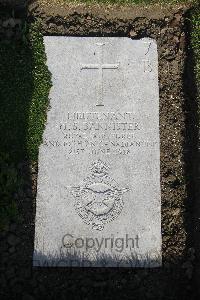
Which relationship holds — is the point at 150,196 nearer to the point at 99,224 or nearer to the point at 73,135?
the point at 99,224

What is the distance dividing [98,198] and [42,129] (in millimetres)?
971

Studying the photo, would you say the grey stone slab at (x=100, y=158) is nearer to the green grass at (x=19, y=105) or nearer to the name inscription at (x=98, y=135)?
the name inscription at (x=98, y=135)

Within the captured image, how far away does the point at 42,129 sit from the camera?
5.57 m

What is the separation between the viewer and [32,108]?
5.69 metres

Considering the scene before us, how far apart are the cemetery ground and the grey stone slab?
0.16 metres

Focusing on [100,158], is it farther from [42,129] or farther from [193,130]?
[193,130]

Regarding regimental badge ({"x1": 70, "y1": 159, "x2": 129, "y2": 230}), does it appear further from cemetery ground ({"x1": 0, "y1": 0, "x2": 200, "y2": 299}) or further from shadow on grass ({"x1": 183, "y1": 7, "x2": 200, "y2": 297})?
shadow on grass ({"x1": 183, "y1": 7, "x2": 200, "y2": 297})

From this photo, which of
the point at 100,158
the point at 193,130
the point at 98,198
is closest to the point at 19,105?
the point at 100,158

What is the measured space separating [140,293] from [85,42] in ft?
9.25

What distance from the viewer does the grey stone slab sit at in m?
5.28

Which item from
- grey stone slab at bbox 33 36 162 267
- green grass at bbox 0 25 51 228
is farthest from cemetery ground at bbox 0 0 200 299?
grey stone slab at bbox 33 36 162 267

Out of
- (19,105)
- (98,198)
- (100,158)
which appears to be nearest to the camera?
(98,198)

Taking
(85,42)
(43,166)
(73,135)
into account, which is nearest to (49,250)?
(43,166)

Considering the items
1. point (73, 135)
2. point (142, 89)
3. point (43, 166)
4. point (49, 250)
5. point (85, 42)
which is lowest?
point (49, 250)
